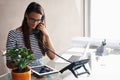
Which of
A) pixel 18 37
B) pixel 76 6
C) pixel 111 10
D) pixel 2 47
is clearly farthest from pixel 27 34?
pixel 111 10

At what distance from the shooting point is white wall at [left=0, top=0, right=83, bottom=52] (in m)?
2.19

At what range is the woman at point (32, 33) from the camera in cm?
183

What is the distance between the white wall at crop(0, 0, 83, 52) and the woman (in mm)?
362

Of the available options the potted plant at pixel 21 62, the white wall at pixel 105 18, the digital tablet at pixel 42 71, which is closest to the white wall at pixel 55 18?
the white wall at pixel 105 18

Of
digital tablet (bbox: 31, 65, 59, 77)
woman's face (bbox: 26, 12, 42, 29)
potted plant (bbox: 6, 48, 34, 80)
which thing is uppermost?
woman's face (bbox: 26, 12, 42, 29)

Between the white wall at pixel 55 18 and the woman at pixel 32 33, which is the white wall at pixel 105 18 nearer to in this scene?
the white wall at pixel 55 18

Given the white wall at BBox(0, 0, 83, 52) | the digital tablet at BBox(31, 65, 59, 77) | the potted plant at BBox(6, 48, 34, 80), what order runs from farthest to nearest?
the white wall at BBox(0, 0, 83, 52) < the digital tablet at BBox(31, 65, 59, 77) < the potted plant at BBox(6, 48, 34, 80)

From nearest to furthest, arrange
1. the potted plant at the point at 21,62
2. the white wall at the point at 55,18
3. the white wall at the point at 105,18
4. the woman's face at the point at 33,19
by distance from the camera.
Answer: the potted plant at the point at 21,62 < the woman's face at the point at 33,19 < the white wall at the point at 55,18 < the white wall at the point at 105,18

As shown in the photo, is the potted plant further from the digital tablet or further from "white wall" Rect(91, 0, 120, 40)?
"white wall" Rect(91, 0, 120, 40)

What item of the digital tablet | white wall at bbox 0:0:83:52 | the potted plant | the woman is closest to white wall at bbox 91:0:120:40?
white wall at bbox 0:0:83:52

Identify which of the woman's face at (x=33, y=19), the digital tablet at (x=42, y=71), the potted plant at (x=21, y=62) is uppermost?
the woman's face at (x=33, y=19)

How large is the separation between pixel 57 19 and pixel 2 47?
0.91m

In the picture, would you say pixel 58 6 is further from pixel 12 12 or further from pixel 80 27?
pixel 12 12

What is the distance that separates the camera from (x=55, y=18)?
9.23ft
